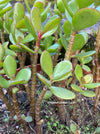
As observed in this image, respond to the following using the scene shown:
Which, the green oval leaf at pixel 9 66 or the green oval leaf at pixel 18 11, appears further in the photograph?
the green oval leaf at pixel 18 11

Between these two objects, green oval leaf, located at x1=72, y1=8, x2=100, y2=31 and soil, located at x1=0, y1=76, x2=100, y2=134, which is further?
soil, located at x1=0, y1=76, x2=100, y2=134

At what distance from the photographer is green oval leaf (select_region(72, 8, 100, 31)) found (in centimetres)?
41

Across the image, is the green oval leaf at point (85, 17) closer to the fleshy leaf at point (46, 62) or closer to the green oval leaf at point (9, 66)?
the fleshy leaf at point (46, 62)

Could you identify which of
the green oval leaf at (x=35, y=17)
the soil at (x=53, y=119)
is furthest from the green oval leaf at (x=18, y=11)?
the soil at (x=53, y=119)

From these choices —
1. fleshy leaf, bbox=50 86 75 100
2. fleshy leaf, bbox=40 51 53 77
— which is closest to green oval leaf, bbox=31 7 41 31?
fleshy leaf, bbox=40 51 53 77

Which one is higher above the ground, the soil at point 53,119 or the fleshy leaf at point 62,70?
the fleshy leaf at point 62,70

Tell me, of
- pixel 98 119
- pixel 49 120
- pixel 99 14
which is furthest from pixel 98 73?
pixel 99 14

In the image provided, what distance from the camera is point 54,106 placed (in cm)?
89

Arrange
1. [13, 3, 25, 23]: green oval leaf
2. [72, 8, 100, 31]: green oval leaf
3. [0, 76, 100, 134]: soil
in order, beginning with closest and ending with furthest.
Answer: [72, 8, 100, 31]: green oval leaf < [13, 3, 25, 23]: green oval leaf < [0, 76, 100, 134]: soil

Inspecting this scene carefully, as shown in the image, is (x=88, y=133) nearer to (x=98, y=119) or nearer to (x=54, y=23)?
(x=98, y=119)

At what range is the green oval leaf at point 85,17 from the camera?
0.41 metres

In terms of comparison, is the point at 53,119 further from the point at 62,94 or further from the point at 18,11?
the point at 18,11

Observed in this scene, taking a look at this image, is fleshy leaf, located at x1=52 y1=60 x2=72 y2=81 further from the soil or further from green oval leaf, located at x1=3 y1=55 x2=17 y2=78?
the soil

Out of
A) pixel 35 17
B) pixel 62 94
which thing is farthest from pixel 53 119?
pixel 35 17
